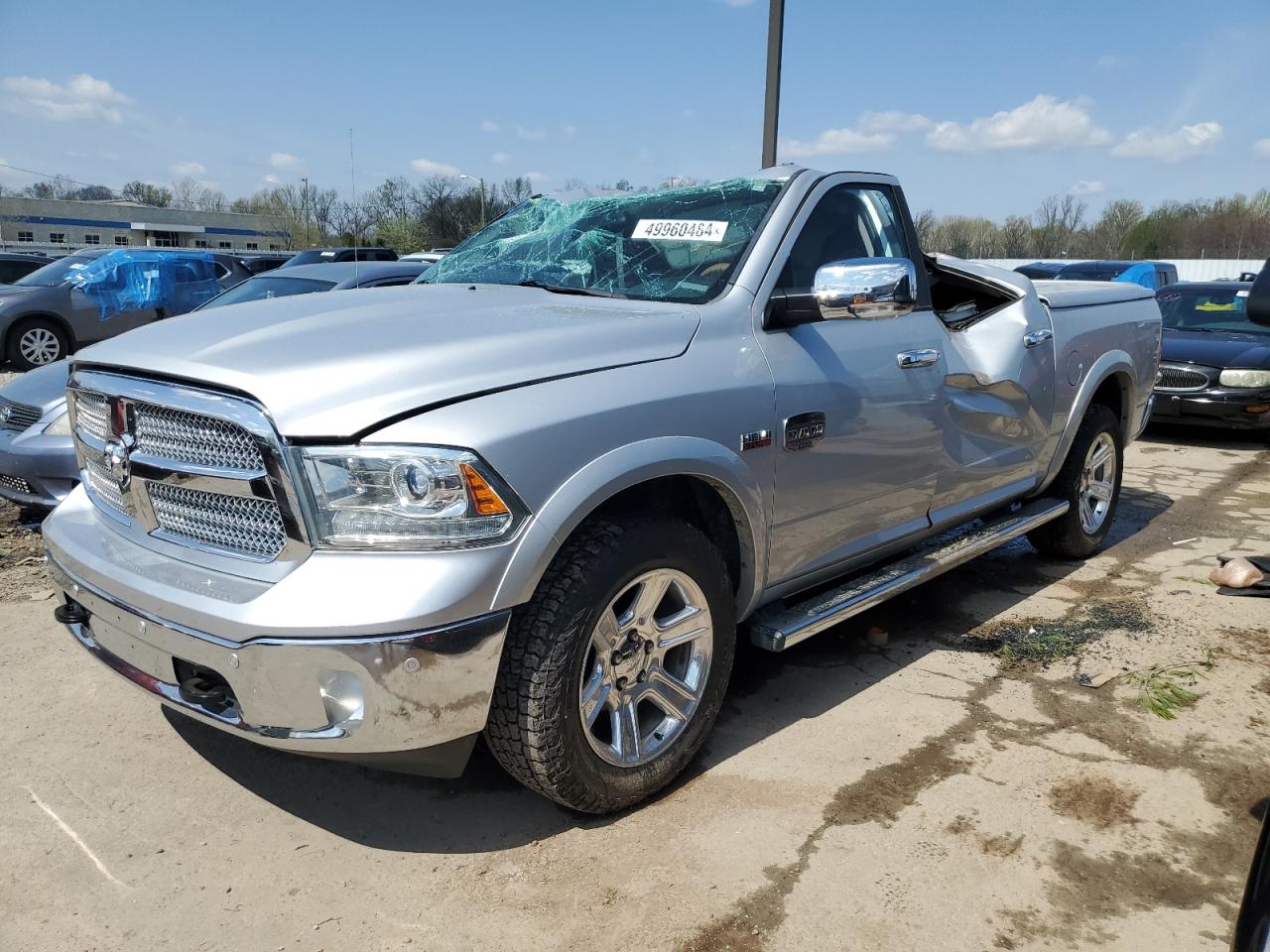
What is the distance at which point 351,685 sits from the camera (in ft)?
7.38

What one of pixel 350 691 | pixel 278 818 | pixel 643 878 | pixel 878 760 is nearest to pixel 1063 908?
pixel 878 760

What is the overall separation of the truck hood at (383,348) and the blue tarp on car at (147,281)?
8849 mm

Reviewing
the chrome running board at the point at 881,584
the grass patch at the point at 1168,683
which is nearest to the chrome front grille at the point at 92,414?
the chrome running board at the point at 881,584

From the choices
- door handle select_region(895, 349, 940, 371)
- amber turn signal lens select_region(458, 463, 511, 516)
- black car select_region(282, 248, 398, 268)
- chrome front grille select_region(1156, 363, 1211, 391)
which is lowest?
chrome front grille select_region(1156, 363, 1211, 391)

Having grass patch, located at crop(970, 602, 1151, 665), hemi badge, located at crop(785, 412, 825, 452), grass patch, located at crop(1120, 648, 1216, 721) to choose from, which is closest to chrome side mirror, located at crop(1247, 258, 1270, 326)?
hemi badge, located at crop(785, 412, 825, 452)

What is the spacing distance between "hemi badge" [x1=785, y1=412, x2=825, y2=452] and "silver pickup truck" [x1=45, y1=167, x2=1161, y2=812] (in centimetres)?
1

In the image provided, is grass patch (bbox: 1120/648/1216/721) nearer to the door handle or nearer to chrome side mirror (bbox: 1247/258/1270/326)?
the door handle

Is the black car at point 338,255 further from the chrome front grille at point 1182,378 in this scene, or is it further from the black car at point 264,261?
the chrome front grille at point 1182,378

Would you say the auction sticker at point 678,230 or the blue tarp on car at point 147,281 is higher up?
the auction sticker at point 678,230

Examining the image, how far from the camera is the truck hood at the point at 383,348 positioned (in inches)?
90.7

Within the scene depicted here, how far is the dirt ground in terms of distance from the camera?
2.42 meters

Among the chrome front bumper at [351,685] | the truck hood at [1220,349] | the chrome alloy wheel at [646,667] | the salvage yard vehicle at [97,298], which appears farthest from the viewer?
the salvage yard vehicle at [97,298]

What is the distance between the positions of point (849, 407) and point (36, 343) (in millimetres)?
12193

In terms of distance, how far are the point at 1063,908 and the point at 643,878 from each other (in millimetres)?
1082
